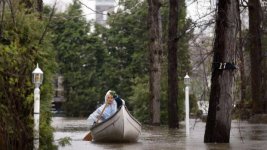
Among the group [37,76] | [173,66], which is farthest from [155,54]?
[37,76]

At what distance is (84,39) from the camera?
6012 centimetres

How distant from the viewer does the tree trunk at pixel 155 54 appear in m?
32.7

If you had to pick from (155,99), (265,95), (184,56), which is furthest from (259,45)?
(184,56)

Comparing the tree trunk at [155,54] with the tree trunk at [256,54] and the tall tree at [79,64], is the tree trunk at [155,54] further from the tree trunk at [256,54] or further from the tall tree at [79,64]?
the tall tree at [79,64]

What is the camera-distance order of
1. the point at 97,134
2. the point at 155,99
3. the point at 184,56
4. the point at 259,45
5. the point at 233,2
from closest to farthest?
the point at 233,2 → the point at 97,134 → the point at 155,99 → the point at 259,45 → the point at 184,56

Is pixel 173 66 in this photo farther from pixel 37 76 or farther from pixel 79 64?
pixel 79 64

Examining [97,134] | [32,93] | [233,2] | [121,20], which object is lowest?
[97,134]

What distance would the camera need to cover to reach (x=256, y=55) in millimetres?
36156

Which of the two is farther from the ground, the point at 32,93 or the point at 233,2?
the point at 233,2

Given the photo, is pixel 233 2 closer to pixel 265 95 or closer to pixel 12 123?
pixel 12 123

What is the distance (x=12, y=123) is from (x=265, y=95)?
87.0ft

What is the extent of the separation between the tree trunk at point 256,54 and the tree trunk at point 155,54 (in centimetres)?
532

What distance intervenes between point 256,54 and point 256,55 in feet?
0.26

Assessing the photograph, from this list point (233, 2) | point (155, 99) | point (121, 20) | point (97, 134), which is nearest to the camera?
point (233, 2)
